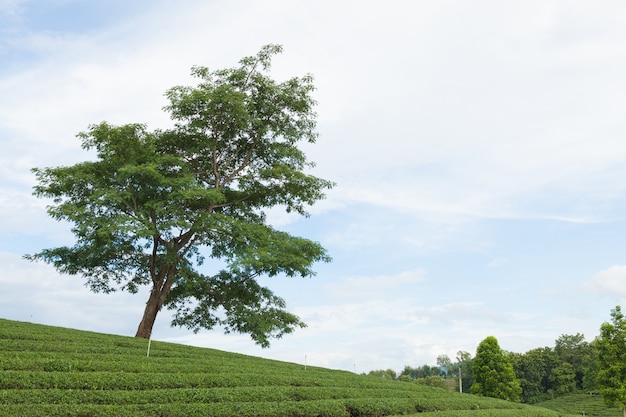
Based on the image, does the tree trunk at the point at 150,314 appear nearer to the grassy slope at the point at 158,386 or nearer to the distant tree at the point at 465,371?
the grassy slope at the point at 158,386

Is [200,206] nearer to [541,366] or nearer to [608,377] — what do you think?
[608,377]

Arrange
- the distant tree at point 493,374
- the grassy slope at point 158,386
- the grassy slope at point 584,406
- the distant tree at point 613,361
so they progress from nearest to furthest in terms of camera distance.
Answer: the grassy slope at point 158,386, the distant tree at point 613,361, the distant tree at point 493,374, the grassy slope at point 584,406

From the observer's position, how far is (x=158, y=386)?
12.5 m

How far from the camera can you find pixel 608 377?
3612 centimetres

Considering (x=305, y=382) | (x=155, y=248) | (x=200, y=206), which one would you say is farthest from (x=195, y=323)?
(x=305, y=382)

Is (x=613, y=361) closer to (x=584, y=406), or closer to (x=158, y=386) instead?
(x=584, y=406)

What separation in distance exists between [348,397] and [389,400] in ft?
4.68

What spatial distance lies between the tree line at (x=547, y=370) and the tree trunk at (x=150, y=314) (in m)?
17.9

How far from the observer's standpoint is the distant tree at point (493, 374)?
4397cm

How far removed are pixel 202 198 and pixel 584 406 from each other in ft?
169

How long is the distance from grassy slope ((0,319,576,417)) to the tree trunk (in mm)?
5023

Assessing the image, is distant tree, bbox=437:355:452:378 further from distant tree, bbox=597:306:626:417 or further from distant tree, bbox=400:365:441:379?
distant tree, bbox=597:306:626:417

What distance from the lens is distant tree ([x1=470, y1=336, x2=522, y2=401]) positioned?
1731 inches

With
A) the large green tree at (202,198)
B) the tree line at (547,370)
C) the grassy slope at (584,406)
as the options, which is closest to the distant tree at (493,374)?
the tree line at (547,370)
